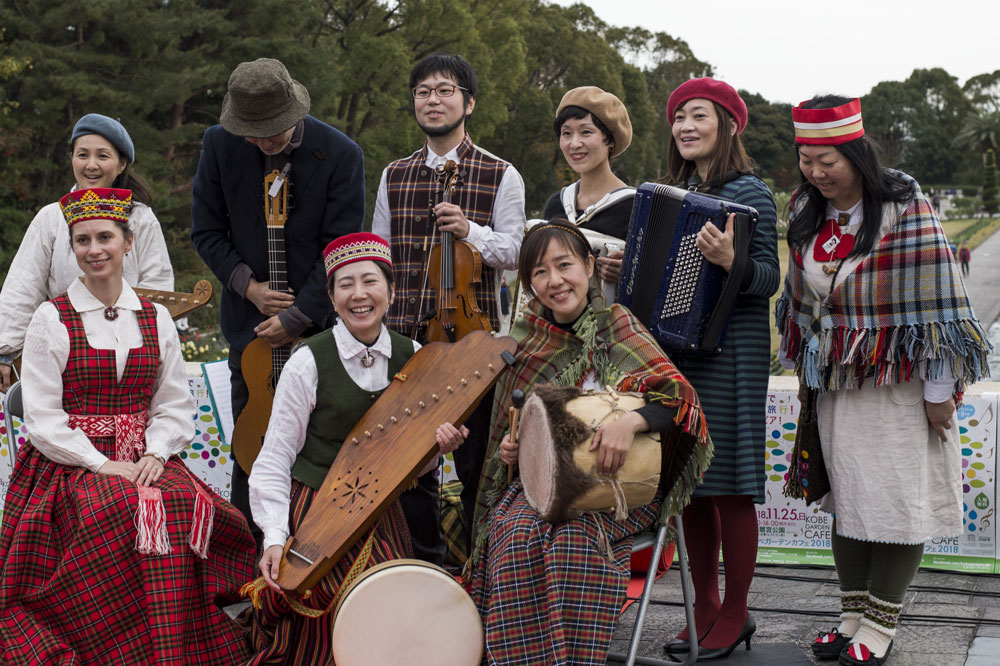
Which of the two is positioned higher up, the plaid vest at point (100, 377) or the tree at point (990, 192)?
the tree at point (990, 192)

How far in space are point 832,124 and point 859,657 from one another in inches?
75.9

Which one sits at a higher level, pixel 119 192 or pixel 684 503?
pixel 119 192

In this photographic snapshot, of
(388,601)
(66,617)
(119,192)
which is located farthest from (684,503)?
(119,192)

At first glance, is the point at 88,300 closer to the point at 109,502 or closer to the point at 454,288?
the point at 109,502

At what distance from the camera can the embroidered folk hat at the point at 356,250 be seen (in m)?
3.79

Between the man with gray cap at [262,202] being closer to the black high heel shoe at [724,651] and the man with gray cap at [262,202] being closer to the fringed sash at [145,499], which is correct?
the fringed sash at [145,499]

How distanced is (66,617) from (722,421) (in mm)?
2420

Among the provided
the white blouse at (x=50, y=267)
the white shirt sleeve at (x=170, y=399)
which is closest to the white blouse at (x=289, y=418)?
the white shirt sleeve at (x=170, y=399)

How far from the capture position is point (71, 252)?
449cm

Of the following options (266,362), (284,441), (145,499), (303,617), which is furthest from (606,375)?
(145,499)

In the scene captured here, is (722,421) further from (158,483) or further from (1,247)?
(1,247)

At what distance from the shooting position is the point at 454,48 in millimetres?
29875

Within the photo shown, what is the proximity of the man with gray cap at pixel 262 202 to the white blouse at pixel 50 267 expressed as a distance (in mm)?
234

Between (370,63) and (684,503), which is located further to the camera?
(370,63)
